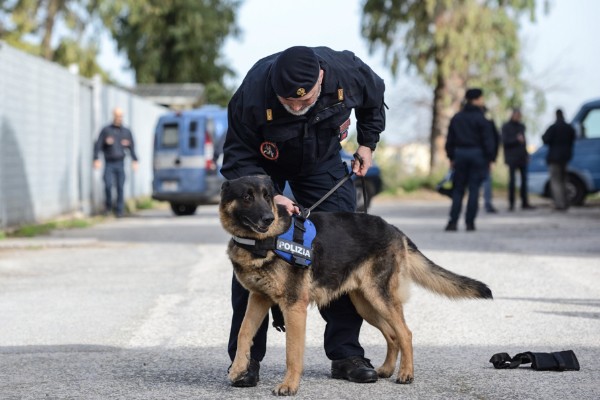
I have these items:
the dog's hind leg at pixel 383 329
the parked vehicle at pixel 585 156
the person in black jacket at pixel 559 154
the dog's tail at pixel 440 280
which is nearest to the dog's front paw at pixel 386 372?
the dog's hind leg at pixel 383 329

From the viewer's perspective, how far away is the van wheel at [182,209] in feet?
77.7

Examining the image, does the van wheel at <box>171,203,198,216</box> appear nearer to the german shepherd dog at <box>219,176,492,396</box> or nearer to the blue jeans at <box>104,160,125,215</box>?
the blue jeans at <box>104,160,125,215</box>

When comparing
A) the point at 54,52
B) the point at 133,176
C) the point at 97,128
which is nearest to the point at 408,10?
the point at 133,176

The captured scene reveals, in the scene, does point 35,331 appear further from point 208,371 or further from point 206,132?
point 206,132

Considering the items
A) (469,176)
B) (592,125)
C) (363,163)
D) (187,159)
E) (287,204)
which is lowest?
(187,159)

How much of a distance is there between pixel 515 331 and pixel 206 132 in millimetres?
16380

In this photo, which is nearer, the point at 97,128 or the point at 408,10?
the point at 97,128

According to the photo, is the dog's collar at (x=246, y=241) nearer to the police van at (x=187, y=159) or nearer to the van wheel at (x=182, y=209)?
the police van at (x=187, y=159)

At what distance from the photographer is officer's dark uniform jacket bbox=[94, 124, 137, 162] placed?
70.2 ft

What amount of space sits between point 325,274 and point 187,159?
1781cm

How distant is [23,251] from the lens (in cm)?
1380

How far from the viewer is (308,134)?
587cm

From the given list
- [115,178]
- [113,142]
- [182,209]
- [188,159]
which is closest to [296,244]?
[113,142]

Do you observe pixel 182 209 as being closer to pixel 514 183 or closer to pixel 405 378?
pixel 514 183
